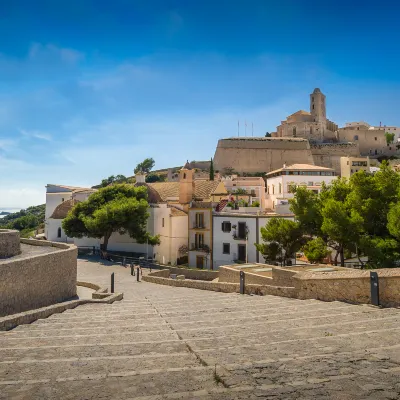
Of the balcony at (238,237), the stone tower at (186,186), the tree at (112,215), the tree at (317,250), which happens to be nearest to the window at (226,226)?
the balcony at (238,237)

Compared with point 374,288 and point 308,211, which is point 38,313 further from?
point 308,211

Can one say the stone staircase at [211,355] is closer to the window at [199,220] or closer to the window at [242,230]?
the window at [242,230]

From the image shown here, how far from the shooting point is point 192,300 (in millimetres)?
13586

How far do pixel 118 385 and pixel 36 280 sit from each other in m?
8.99

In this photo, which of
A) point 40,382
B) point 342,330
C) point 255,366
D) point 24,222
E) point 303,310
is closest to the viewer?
point 40,382

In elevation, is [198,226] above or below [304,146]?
below

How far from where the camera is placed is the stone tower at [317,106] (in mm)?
94062

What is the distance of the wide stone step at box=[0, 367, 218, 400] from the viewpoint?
180 inches

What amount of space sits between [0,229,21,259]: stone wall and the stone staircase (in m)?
4.41

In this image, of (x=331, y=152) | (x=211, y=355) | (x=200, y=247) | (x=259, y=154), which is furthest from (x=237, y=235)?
(x=331, y=152)

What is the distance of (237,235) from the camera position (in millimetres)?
31156

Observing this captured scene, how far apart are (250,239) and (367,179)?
1341cm

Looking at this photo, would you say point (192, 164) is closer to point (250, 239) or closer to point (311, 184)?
point (311, 184)

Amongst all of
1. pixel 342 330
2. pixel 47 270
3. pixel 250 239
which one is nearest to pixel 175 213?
pixel 250 239
